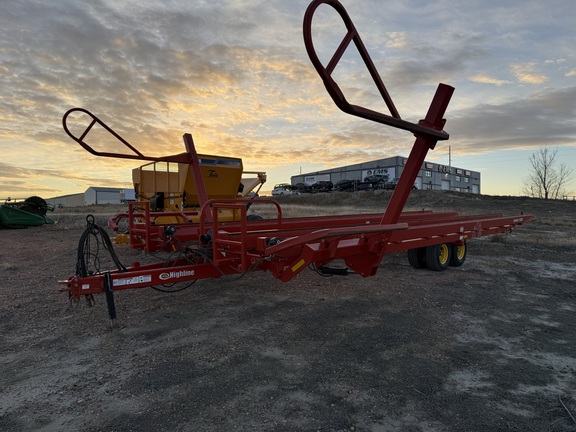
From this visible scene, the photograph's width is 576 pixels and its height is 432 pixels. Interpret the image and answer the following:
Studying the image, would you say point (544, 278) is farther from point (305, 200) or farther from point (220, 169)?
point (305, 200)

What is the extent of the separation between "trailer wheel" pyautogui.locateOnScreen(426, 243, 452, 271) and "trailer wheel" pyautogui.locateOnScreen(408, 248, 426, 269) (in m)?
0.11

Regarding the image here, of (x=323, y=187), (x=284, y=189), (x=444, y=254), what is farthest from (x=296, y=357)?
(x=284, y=189)

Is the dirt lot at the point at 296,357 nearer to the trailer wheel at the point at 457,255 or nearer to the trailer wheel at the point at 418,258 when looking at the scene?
the trailer wheel at the point at 418,258

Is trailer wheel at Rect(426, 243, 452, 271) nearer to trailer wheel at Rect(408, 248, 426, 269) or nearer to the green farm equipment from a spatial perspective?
trailer wheel at Rect(408, 248, 426, 269)

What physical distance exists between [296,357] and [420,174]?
5689 cm

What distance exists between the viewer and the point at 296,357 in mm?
3721

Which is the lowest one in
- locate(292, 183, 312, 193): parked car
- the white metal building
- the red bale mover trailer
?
the red bale mover trailer

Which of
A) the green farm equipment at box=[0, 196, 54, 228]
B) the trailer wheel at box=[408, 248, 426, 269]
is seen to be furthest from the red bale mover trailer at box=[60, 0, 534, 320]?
the green farm equipment at box=[0, 196, 54, 228]

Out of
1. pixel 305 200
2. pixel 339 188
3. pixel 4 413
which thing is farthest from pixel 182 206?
pixel 339 188

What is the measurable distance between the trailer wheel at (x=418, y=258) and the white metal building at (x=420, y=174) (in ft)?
157

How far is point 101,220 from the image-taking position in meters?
20.9

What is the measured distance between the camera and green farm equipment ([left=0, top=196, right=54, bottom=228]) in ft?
58.0

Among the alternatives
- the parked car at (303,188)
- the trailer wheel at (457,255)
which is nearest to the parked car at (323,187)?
the parked car at (303,188)

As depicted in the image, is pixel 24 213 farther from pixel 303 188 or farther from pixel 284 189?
pixel 284 189
